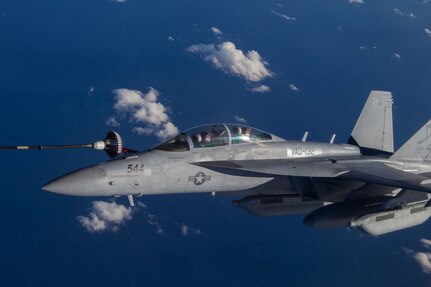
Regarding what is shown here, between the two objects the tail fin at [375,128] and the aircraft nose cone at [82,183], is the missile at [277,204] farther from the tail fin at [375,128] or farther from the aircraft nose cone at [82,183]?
the aircraft nose cone at [82,183]

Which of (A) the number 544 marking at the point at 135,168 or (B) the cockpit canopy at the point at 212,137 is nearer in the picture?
(A) the number 544 marking at the point at 135,168

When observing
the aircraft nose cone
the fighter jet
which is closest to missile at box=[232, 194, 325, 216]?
the fighter jet

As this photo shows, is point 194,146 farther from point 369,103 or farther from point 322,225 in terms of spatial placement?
point 369,103

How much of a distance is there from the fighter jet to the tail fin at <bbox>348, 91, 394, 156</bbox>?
146 cm

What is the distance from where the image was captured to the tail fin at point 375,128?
1694cm

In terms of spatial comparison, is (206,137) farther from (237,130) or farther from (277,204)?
(277,204)

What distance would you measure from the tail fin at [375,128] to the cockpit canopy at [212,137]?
5247 millimetres

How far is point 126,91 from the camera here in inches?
1842

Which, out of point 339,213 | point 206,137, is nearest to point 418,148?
point 339,213

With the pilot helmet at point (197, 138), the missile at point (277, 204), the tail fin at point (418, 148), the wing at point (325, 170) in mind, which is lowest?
the missile at point (277, 204)

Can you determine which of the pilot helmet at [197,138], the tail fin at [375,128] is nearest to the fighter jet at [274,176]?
the pilot helmet at [197,138]

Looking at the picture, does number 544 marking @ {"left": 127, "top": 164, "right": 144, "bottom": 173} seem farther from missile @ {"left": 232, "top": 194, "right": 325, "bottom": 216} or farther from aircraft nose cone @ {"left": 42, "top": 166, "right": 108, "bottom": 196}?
missile @ {"left": 232, "top": 194, "right": 325, "bottom": 216}

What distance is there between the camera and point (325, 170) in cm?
1303

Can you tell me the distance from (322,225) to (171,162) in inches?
171
